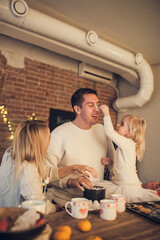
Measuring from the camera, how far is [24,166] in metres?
1.33

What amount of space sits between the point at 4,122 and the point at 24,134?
2155 millimetres

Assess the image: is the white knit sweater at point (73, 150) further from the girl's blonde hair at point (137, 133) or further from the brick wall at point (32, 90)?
the brick wall at point (32, 90)

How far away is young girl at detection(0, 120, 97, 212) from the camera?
4.19ft

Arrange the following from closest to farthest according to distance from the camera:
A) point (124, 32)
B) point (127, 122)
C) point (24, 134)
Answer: point (24, 134) → point (127, 122) → point (124, 32)

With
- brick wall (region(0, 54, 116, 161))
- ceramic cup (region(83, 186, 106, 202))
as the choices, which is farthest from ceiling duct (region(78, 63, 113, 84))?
ceramic cup (region(83, 186, 106, 202))

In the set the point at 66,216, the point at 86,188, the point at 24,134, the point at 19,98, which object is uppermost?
the point at 19,98

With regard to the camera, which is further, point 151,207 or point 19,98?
point 19,98

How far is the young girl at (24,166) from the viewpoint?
128cm

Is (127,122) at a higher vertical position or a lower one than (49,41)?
lower

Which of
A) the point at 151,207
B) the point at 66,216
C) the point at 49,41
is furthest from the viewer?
the point at 49,41

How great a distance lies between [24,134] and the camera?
1432mm

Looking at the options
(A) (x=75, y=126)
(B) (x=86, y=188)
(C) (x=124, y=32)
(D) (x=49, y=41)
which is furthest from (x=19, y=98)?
(B) (x=86, y=188)

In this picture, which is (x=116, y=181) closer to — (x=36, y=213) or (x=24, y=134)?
(x=24, y=134)

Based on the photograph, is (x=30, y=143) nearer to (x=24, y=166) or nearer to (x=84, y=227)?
(x=24, y=166)
